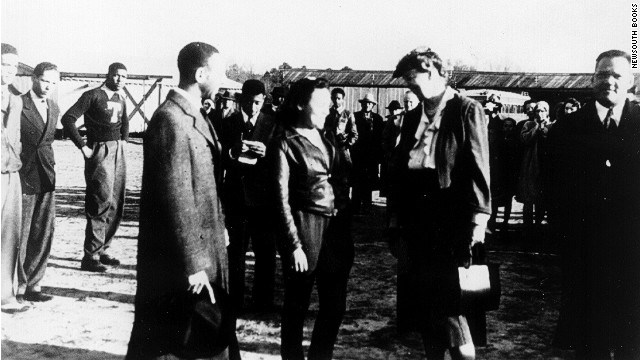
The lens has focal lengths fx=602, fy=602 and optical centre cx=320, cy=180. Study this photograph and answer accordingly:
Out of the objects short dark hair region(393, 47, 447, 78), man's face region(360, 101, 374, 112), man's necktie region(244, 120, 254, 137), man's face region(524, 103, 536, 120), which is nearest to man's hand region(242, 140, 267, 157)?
short dark hair region(393, 47, 447, 78)

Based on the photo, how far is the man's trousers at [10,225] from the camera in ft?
15.9

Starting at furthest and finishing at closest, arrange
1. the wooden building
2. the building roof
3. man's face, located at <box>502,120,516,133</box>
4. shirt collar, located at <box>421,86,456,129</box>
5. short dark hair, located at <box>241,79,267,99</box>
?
the building roof < the wooden building < man's face, located at <box>502,120,516,133</box> < short dark hair, located at <box>241,79,267,99</box> < shirt collar, located at <box>421,86,456,129</box>

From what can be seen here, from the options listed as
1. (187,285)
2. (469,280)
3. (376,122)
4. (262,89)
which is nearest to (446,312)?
(469,280)

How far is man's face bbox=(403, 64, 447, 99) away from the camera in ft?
10.9

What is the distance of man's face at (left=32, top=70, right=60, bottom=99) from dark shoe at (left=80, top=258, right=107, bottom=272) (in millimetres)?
1912

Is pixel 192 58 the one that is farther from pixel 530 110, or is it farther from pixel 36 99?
pixel 530 110

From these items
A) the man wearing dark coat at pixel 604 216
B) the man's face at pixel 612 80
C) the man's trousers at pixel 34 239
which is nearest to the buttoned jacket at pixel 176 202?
the man wearing dark coat at pixel 604 216

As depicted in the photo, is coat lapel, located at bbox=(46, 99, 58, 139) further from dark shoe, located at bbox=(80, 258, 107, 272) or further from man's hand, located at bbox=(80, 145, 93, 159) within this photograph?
dark shoe, located at bbox=(80, 258, 107, 272)

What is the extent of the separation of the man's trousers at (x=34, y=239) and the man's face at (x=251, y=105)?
2.04m

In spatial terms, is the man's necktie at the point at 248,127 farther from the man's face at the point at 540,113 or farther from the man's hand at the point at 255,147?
the man's face at the point at 540,113

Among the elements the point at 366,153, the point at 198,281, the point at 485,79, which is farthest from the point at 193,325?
the point at 485,79

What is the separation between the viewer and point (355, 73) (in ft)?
104

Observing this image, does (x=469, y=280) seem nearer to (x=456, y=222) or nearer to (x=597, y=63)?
(x=456, y=222)

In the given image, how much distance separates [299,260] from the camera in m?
3.50
